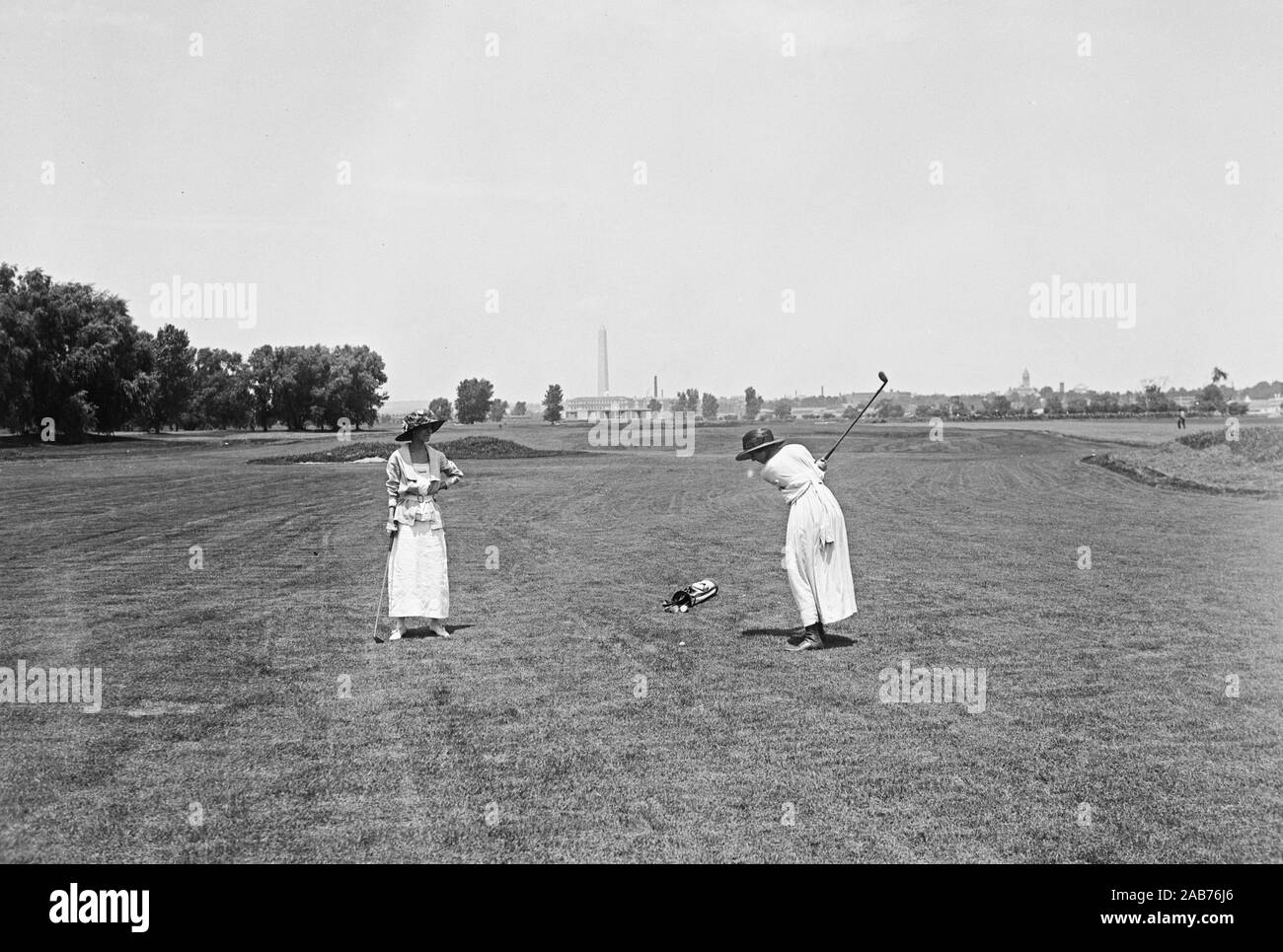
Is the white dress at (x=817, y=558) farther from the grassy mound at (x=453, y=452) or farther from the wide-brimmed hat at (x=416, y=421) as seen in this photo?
the grassy mound at (x=453, y=452)

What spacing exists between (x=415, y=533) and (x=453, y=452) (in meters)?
52.1

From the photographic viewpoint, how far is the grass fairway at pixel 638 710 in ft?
19.7

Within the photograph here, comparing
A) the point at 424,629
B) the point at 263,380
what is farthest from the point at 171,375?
the point at 424,629

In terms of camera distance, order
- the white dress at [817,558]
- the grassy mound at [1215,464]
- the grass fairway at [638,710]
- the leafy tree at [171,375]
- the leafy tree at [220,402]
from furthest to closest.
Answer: the leafy tree at [220,402], the leafy tree at [171,375], the grassy mound at [1215,464], the white dress at [817,558], the grass fairway at [638,710]

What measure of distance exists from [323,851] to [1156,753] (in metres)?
5.55

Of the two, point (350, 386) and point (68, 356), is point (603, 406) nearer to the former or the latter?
point (350, 386)

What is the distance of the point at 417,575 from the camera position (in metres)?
11.7

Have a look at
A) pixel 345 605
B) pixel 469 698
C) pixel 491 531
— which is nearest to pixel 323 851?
pixel 469 698

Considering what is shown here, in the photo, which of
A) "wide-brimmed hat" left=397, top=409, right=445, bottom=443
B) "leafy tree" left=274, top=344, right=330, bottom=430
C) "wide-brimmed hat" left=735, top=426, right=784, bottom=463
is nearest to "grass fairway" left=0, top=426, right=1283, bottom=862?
"wide-brimmed hat" left=735, top=426, right=784, bottom=463

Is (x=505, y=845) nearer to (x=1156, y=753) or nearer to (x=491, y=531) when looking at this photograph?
(x=1156, y=753)

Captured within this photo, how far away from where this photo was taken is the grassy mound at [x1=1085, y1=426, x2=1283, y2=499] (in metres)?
33.8

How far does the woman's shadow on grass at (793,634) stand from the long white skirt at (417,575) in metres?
3.40

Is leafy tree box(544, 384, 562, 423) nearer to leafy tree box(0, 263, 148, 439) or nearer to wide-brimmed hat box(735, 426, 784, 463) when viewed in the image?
leafy tree box(0, 263, 148, 439)

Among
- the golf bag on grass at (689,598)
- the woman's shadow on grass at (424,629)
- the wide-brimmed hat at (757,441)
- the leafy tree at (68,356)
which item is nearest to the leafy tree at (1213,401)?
the leafy tree at (68,356)
